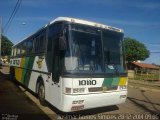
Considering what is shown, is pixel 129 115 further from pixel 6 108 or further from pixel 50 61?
pixel 6 108

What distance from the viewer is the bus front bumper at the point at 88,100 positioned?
746 cm

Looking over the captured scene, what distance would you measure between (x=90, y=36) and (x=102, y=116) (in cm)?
272

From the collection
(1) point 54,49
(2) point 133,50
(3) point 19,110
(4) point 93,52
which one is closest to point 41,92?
(3) point 19,110

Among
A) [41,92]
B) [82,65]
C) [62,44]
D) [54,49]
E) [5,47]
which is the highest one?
[5,47]

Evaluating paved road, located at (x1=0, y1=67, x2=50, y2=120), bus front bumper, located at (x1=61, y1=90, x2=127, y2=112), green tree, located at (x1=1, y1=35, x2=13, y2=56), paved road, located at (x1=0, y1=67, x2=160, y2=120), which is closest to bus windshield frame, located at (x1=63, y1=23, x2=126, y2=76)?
bus front bumper, located at (x1=61, y1=90, x2=127, y2=112)

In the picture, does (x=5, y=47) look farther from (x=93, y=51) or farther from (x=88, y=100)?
(x=88, y=100)

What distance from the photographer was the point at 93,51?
8180 mm

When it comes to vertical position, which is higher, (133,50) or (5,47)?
(5,47)

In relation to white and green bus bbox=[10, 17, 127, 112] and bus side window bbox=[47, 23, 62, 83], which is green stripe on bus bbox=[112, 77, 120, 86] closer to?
white and green bus bbox=[10, 17, 127, 112]

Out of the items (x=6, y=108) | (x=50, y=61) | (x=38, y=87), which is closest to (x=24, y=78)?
(x=38, y=87)

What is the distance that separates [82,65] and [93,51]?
719mm

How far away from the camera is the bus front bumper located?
7.46 m

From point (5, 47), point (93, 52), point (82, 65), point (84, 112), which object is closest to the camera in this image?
point (82, 65)

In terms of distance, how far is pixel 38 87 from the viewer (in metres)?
10.2
